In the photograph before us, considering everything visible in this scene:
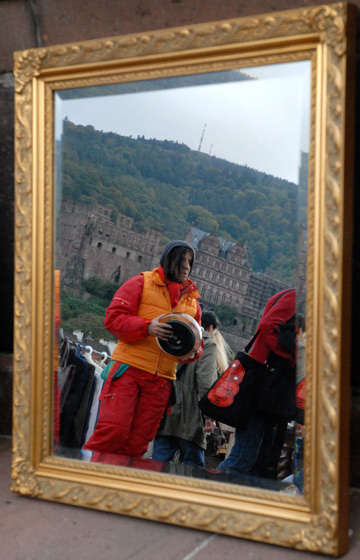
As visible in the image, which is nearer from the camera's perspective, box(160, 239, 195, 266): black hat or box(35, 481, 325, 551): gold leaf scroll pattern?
box(35, 481, 325, 551): gold leaf scroll pattern

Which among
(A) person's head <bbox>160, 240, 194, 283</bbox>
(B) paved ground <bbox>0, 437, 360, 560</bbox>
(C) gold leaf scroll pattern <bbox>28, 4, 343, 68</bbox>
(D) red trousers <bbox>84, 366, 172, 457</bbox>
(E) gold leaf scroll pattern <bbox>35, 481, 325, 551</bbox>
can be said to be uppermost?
(C) gold leaf scroll pattern <bbox>28, 4, 343, 68</bbox>

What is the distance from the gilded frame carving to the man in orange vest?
0.14 meters

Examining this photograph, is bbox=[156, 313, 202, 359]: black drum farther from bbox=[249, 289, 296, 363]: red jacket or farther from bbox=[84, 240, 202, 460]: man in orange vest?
bbox=[249, 289, 296, 363]: red jacket

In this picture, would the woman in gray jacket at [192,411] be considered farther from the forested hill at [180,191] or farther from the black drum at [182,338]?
the forested hill at [180,191]

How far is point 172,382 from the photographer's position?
2107mm

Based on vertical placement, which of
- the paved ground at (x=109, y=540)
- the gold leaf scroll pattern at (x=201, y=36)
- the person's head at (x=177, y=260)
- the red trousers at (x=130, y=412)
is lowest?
the paved ground at (x=109, y=540)

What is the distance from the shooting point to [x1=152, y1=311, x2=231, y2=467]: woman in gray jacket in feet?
6.77

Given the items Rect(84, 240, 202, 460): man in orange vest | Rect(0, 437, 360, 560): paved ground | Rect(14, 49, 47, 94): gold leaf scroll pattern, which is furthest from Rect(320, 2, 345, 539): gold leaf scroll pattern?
Rect(14, 49, 47, 94): gold leaf scroll pattern

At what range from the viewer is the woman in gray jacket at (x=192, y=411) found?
2064 mm

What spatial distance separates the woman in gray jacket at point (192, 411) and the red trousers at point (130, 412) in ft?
0.14

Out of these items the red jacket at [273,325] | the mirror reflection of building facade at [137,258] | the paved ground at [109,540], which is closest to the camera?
the paved ground at [109,540]

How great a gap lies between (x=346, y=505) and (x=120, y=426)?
0.77 m

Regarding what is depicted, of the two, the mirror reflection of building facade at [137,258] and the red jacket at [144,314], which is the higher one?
the mirror reflection of building facade at [137,258]

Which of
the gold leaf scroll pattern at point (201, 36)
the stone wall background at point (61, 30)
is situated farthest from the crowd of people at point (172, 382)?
the gold leaf scroll pattern at point (201, 36)
